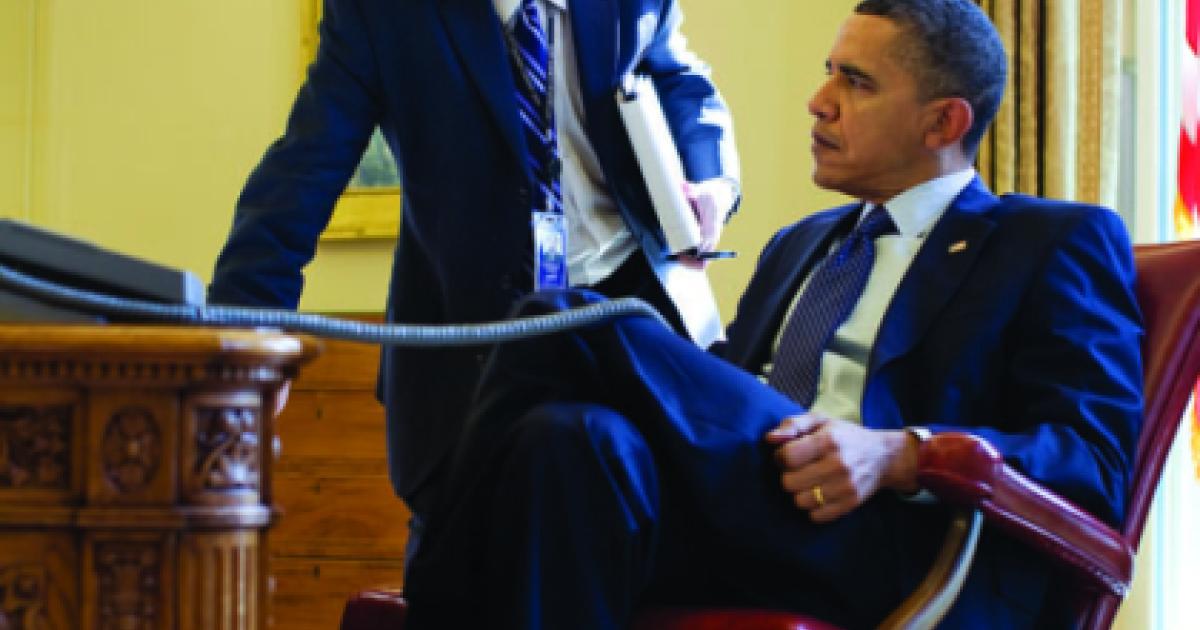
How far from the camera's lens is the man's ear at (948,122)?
2.36 m

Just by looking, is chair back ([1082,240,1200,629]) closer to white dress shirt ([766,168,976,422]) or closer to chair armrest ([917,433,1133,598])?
chair armrest ([917,433,1133,598])

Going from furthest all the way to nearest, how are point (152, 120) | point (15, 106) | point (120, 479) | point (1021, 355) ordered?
point (15, 106) → point (152, 120) → point (1021, 355) → point (120, 479)

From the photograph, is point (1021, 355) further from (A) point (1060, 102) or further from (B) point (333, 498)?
(B) point (333, 498)

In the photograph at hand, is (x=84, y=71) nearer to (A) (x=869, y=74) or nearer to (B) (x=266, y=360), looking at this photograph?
(A) (x=869, y=74)

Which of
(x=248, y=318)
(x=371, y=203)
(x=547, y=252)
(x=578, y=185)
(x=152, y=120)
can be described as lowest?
(x=248, y=318)

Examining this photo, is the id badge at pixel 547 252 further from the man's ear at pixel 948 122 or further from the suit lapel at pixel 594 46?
the man's ear at pixel 948 122

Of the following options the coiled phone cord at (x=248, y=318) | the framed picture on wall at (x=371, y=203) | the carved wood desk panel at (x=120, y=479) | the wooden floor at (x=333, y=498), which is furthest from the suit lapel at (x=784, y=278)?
the framed picture on wall at (x=371, y=203)

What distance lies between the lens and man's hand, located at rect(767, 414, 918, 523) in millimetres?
1751

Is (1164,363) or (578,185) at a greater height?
(578,185)

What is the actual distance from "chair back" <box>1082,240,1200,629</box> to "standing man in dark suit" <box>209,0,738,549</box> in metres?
0.73

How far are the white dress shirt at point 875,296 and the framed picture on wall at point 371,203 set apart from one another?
7.53ft

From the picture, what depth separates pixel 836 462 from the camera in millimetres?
1765

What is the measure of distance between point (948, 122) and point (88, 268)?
146 cm

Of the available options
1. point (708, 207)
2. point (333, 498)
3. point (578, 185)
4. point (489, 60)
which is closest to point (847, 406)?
point (708, 207)
